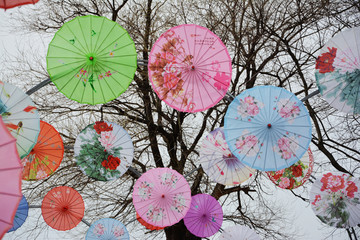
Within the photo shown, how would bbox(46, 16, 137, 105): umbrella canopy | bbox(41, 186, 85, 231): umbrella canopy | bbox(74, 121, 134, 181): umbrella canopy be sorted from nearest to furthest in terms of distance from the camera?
→ bbox(46, 16, 137, 105): umbrella canopy, bbox(74, 121, 134, 181): umbrella canopy, bbox(41, 186, 85, 231): umbrella canopy

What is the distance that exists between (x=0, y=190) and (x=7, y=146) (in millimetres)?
294

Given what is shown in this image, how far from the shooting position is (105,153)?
16.6 feet

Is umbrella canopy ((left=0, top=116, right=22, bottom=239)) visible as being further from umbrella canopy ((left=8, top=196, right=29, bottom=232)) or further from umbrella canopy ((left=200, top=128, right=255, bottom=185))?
umbrella canopy ((left=8, top=196, right=29, bottom=232))

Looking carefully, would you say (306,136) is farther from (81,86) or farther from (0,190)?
(0,190)

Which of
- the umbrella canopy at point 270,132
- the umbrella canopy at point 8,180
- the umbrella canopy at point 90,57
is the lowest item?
the umbrella canopy at point 8,180

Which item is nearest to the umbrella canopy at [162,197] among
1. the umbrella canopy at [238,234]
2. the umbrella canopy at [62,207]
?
the umbrella canopy at [62,207]

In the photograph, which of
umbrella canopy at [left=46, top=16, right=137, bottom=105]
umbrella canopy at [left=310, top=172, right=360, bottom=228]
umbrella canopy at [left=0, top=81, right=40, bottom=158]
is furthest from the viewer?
umbrella canopy at [left=310, top=172, right=360, bottom=228]

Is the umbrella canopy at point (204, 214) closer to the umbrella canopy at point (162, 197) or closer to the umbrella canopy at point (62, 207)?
the umbrella canopy at point (162, 197)

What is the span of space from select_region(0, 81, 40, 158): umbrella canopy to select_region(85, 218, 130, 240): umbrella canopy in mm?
2912

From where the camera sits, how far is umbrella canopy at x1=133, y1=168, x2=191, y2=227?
16.8ft

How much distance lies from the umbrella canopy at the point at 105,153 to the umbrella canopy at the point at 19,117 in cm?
150

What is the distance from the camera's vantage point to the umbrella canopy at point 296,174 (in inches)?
213

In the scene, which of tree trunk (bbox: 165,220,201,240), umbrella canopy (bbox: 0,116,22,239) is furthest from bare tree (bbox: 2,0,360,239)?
umbrella canopy (bbox: 0,116,22,239)

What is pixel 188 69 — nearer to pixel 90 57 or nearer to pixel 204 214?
pixel 90 57
